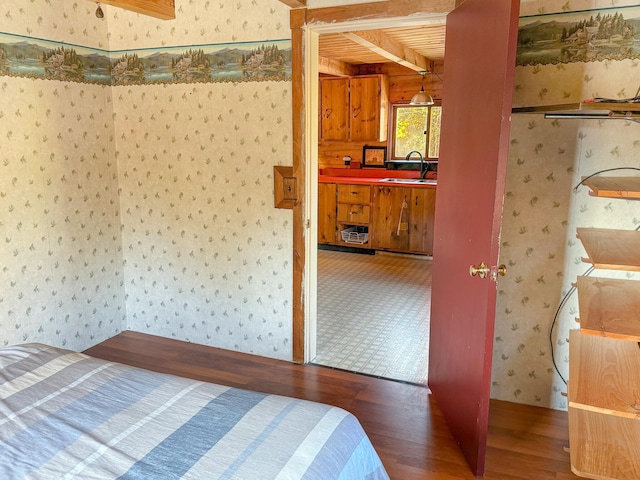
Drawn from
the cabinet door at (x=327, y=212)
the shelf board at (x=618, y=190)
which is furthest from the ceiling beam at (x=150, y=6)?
the cabinet door at (x=327, y=212)

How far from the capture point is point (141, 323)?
3713mm

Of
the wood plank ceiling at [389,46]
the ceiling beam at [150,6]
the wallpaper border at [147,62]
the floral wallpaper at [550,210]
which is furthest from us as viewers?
the wood plank ceiling at [389,46]

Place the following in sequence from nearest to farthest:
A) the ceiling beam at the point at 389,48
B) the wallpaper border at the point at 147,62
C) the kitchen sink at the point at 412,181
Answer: the wallpaper border at the point at 147,62 < the ceiling beam at the point at 389,48 < the kitchen sink at the point at 412,181

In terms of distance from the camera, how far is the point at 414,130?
6387 millimetres

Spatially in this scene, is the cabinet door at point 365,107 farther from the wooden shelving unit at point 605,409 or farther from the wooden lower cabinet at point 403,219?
the wooden shelving unit at point 605,409

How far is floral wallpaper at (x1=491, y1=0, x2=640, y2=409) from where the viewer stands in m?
2.33

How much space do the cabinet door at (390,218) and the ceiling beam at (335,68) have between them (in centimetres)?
147

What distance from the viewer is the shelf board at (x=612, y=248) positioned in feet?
4.92

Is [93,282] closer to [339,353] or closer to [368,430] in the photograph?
[339,353]

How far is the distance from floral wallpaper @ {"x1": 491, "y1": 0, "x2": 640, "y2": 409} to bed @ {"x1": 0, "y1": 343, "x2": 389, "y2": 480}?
1.41 metres

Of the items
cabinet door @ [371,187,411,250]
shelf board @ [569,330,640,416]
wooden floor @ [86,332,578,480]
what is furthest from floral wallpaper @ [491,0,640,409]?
cabinet door @ [371,187,411,250]

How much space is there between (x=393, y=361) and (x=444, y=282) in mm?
910

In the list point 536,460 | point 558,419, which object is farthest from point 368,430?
point 558,419

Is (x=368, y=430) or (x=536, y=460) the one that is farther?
(x=368, y=430)
